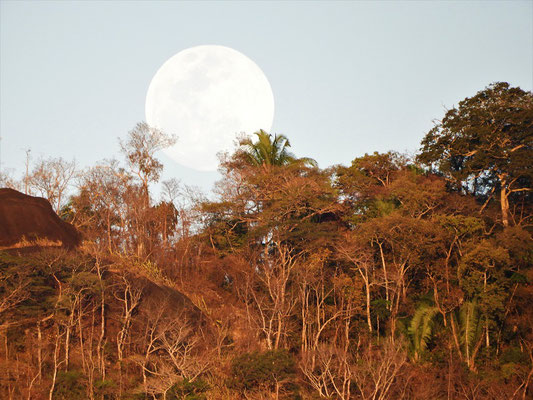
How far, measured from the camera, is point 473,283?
26.0 metres

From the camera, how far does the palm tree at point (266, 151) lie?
37.4 m

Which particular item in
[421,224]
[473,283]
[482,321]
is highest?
[421,224]

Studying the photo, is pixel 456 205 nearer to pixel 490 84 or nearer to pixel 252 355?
pixel 490 84

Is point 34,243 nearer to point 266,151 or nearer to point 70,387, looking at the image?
point 70,387

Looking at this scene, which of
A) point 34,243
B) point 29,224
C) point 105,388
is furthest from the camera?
point 29,224

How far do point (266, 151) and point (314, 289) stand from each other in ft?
40.3

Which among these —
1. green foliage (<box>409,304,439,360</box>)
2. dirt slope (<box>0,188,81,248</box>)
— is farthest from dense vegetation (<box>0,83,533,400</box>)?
dirt slope (<box>0,188,81,248</box>)

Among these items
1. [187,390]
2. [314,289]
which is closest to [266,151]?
[314,289]

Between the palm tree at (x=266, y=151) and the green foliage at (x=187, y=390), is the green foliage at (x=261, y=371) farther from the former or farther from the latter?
the palm tree at (x=266, y=151)

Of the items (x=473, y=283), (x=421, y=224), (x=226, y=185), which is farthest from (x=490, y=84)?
(x=226, y=185)

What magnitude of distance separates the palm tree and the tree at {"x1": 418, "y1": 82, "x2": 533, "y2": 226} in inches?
385

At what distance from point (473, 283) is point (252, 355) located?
11.1 m

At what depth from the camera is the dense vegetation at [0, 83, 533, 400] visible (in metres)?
22.4

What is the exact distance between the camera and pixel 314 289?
28.2m
